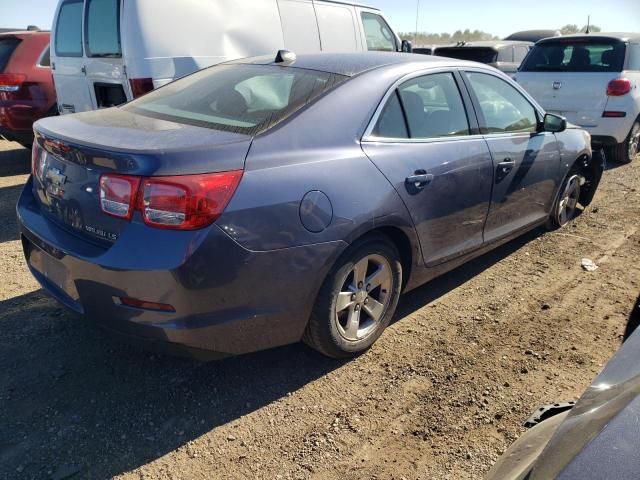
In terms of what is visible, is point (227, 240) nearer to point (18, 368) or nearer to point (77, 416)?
point (77, 416)

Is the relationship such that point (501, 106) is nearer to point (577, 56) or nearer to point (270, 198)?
point (270, 198)

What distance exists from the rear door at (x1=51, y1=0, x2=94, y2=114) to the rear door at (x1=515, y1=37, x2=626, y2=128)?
5.80 m

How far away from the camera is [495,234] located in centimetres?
371

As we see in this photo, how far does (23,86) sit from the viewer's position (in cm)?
691

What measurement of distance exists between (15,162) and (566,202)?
24.3 ft

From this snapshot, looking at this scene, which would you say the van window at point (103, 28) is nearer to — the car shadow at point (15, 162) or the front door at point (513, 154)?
the car shadow at point (15, 162)

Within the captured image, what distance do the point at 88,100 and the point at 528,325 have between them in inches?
200

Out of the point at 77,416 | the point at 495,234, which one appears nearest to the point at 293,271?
the point at 77,416

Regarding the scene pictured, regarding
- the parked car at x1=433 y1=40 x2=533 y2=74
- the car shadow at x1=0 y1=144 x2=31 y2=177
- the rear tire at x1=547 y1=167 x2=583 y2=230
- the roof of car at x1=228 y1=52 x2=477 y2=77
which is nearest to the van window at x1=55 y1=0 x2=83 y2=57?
the car shadow at x1=0 y1=144 x2=31 y2=177

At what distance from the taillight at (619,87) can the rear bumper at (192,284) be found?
6091 millimetres

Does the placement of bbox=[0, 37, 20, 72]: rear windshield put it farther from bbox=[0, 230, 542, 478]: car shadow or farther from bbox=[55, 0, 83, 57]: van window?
bbox=[0, 230, 542, 478]: car shadow

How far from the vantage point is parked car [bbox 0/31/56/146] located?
684 centimetres

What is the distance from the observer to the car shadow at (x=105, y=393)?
2242 mm

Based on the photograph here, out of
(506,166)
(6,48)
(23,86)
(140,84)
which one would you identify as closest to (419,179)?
(506,166)
